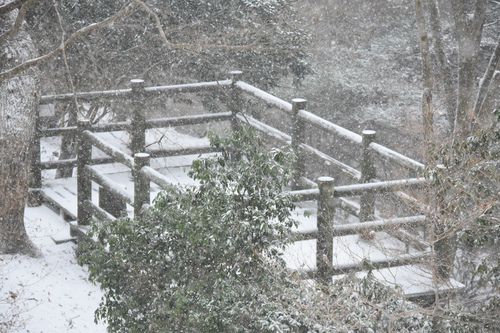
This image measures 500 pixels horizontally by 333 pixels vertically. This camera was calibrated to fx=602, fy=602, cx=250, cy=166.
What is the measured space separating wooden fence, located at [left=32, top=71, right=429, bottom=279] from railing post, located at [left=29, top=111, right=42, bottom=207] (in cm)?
1

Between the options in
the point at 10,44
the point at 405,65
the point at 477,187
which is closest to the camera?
the point at 477,187

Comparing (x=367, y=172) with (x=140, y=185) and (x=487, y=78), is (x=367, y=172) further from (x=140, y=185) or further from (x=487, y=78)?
(x=487, y=78)

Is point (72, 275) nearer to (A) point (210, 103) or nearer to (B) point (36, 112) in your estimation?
(B) point (36, 112)

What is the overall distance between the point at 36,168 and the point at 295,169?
3.67m

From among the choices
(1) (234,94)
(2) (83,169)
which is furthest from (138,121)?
(1) (234,94)

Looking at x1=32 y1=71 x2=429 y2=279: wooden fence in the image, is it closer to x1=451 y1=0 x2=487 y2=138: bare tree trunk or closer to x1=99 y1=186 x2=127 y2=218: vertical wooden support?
x1=99 y1=186 x2=127 y2=218: vertical wooden support

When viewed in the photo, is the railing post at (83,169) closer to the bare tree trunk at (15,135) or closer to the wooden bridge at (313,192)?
the wooden bridge at (313,192)

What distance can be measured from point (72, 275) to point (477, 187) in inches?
194

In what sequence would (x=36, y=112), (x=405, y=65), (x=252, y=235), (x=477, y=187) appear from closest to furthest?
(x=252, y=235) < (x=477, y=187) < (x=36, y=112) < (x=405, y=65)

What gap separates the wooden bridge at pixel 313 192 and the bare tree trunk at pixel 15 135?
0.57 metres

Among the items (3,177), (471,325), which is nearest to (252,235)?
(471,325)

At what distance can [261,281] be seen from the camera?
4895 mm

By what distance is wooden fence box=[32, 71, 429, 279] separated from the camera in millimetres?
5746

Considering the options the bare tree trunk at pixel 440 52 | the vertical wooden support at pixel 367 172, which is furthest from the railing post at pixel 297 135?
the bare tree trunk at pixel 440 52
